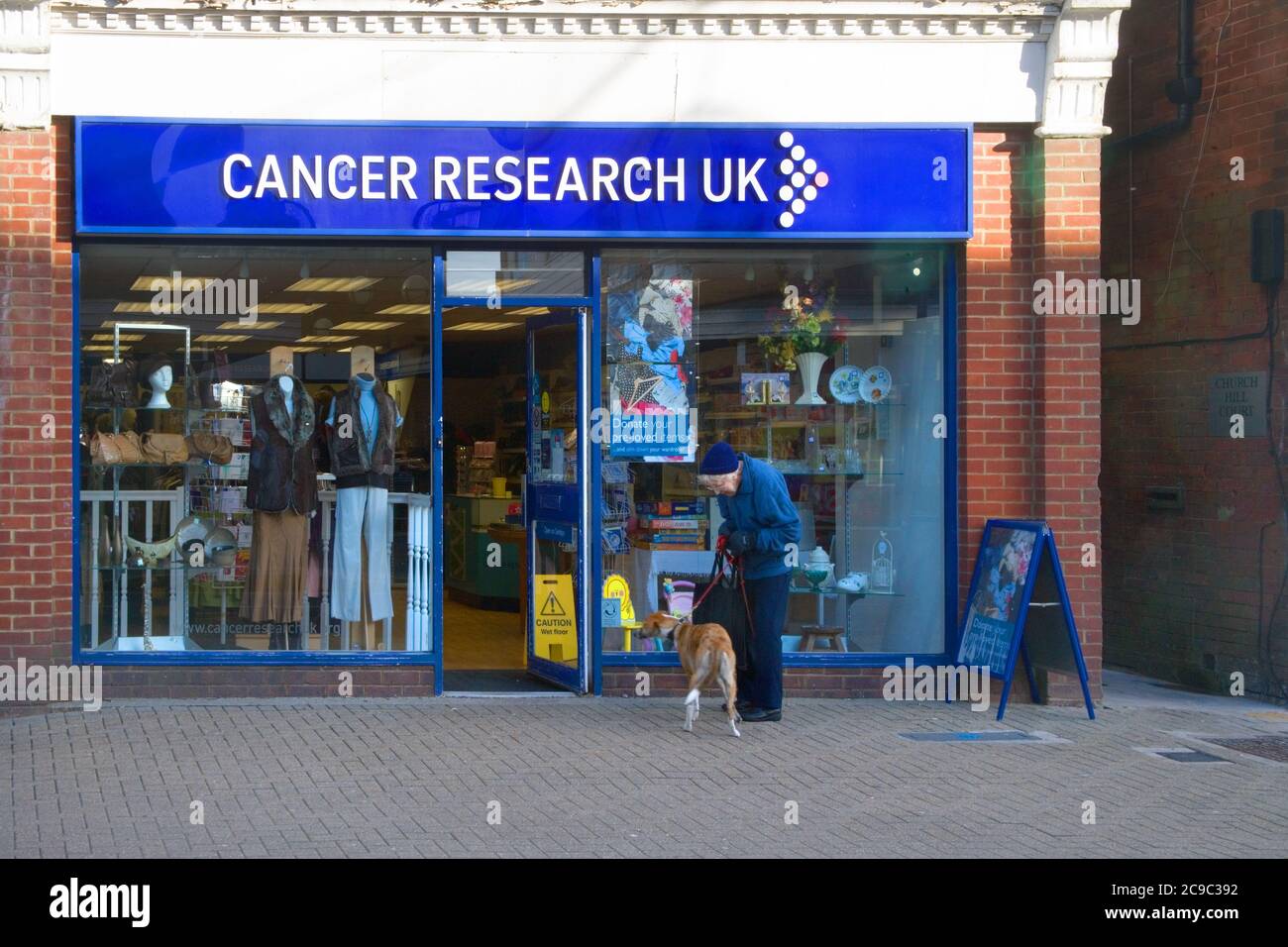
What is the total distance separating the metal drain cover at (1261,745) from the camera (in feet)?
29.7

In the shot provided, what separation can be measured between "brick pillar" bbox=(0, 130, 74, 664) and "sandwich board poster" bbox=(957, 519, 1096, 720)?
6.23 m

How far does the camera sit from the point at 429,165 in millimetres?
10008

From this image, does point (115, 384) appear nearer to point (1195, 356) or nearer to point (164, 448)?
point (164, 448)

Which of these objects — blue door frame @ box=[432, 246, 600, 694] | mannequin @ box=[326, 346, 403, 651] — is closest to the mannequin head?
mannequin @ box=[326, 346, 403, 651]

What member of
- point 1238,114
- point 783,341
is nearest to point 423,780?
point 783,341

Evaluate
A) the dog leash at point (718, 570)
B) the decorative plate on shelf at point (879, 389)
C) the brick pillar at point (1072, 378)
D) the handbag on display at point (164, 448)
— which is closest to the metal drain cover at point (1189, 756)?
the brick pillar at point (1072, 378)

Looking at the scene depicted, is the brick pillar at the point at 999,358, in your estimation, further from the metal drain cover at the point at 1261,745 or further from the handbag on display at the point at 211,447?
the handbag on display at the point at 211,447

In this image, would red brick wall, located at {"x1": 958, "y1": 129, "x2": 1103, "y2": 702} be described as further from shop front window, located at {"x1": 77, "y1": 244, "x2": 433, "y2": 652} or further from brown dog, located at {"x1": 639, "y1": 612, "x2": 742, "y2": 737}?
shop front window, located at {"x1": 77, "y1": 244, "x2": 433, "y2": 652}

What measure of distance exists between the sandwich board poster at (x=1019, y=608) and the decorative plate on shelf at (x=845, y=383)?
1.40 metres

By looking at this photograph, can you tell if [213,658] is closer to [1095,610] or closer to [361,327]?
[361,327]

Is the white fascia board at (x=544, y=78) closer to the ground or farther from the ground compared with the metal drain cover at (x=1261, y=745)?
farther from the ground

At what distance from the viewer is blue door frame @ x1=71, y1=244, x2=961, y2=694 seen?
33.2 feet

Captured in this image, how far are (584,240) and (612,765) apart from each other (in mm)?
3872

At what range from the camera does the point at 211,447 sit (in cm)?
1045
